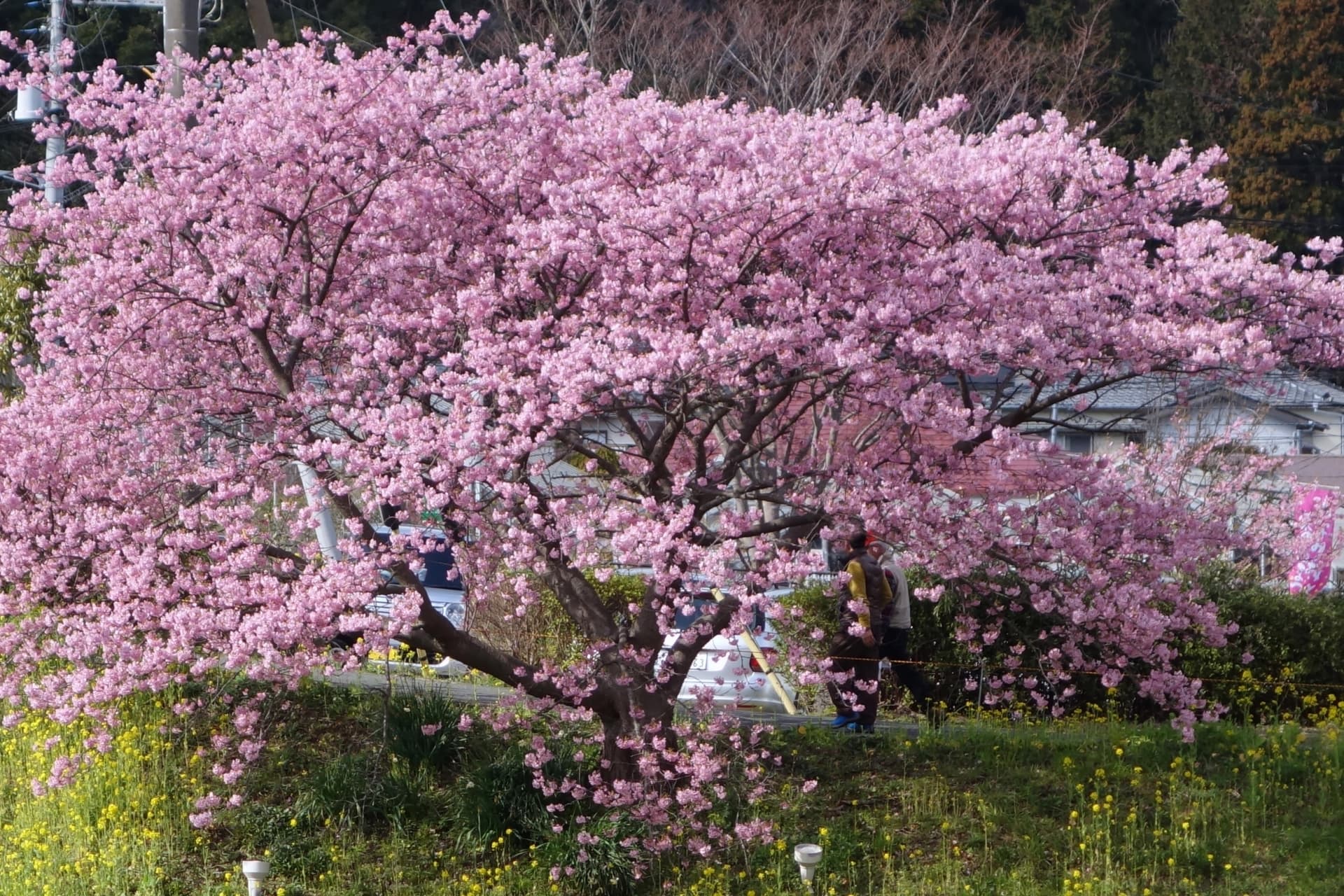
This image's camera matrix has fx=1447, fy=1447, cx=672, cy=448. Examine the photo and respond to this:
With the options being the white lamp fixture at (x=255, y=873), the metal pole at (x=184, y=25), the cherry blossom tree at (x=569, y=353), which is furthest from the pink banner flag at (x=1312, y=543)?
the metal pole at (x=184, y=25)

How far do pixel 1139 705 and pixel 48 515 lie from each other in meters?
7.25

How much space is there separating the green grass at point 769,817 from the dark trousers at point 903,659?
0.87m

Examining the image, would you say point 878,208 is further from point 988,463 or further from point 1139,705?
point 1139,705

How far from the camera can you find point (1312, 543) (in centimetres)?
1310

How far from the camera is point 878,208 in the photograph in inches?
231

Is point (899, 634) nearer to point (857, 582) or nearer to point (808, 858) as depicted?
point (857, 582)

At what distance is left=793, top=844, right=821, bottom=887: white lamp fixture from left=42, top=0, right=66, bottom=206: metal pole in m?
4.35

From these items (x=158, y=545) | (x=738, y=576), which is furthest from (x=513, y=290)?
(x=158, y=545)

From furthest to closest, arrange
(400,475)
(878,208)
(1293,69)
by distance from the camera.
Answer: (1293,69) → (878,208) → (400,475)

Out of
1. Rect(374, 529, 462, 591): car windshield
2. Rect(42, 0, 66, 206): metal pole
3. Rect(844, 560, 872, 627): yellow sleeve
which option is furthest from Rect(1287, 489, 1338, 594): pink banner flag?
Rect(42, 0, 66, 206): metal pole

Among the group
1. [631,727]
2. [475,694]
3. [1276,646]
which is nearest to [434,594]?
[475,694]

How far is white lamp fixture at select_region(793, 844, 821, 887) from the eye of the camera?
5984mm

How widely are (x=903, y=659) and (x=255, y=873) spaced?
4.36 m

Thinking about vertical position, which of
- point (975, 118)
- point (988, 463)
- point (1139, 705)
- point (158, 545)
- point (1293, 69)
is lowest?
point (1139, 705)
